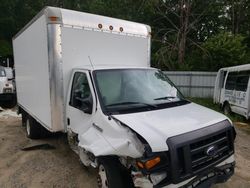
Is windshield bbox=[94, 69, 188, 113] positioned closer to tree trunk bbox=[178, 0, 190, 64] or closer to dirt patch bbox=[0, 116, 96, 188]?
dirt patch bbox=[0, 116, 96, 188]

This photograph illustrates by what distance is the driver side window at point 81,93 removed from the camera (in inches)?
164

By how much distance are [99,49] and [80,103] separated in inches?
59.7

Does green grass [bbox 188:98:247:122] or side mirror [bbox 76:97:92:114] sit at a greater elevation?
side mirror [bbox 76:97:92:114]

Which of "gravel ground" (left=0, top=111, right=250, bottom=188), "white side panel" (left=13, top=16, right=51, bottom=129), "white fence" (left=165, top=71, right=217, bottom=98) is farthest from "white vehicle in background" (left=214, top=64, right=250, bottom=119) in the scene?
"white side panel" (left=13, top=16, right=51, bottom=129)

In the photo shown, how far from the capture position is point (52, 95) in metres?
4.89

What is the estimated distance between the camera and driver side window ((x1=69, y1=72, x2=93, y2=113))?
4.17m

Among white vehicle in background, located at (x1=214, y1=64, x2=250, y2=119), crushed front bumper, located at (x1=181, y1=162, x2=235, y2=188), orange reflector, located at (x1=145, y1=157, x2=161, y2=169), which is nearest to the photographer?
orange reflector, located at (x1=145, y1=157, x2=161, y2=169)

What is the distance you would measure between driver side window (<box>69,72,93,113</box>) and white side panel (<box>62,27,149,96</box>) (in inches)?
10.5

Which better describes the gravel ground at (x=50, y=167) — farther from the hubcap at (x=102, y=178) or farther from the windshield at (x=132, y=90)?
the windshield at (x=132, y=90)

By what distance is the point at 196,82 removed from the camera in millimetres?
16859

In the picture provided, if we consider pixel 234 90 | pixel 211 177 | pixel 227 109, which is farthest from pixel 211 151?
pixel 227 109

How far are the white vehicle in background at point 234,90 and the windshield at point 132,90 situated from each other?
19.5 feet

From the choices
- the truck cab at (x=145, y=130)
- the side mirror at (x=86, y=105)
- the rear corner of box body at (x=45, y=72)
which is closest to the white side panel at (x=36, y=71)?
the rear corner of box body at (x=45, y=72)

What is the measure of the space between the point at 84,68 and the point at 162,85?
4.71ft
